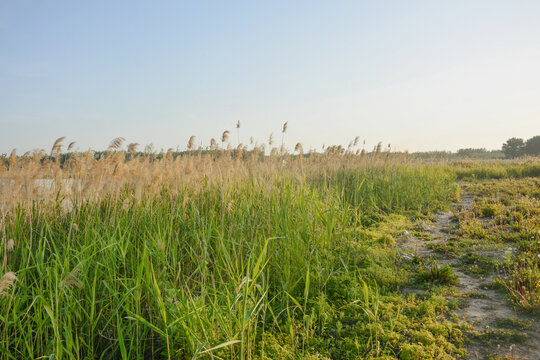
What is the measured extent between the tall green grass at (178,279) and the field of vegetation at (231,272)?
0.02 meters

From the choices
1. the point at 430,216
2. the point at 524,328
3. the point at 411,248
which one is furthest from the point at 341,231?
the point at 430,216

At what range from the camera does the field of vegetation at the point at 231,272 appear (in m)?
2.30

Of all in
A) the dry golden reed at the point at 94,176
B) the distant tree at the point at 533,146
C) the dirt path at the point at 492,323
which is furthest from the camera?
the distant tree at the point at 533,146

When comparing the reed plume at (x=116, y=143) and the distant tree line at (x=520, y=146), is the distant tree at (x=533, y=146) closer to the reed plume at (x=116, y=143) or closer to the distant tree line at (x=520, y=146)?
the distant tree line at (x=520, y=146)

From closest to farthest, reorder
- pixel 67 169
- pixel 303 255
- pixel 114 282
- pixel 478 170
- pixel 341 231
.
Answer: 1. pixel 114 282
2. pixel 303 255
3. pixel 341 231
4. pixel 67 169
5. pixel 478 170

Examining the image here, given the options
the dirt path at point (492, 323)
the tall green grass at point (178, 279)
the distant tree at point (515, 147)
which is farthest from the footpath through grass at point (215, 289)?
the distant tree at point (515, 147)

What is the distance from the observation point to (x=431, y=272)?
12.5 feet

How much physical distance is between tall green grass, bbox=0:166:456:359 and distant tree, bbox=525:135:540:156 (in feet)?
110

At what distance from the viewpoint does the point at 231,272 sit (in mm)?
2836

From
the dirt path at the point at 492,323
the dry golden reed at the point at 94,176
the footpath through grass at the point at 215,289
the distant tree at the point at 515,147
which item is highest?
the distant tree at the point at 515,147

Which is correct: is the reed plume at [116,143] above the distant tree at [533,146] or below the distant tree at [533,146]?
below

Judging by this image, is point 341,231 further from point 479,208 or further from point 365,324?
point 479,208

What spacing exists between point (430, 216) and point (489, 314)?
4.30m

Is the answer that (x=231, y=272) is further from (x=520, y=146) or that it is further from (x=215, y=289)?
(x=520, y=146)
